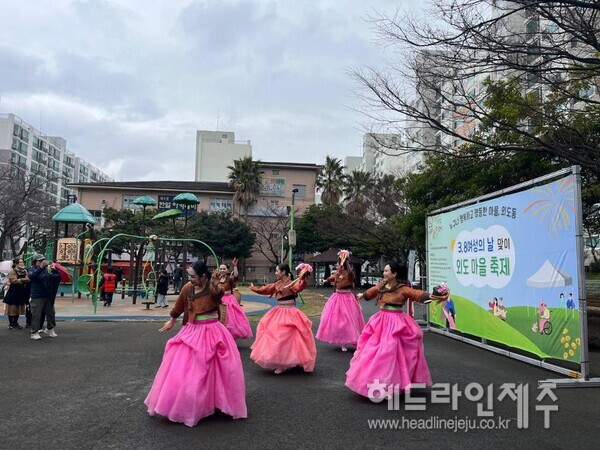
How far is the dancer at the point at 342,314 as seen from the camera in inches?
371

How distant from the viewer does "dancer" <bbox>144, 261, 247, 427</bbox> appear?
4.80m

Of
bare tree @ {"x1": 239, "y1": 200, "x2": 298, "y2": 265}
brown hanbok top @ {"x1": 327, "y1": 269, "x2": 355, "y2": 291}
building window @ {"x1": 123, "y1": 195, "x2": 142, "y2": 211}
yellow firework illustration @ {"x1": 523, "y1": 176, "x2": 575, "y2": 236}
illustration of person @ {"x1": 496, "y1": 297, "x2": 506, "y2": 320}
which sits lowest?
illustration of person @ {"x1": 496, "y1": 297, "x2": 506, "y2": 320}

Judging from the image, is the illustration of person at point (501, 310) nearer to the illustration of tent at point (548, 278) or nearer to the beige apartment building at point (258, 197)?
the illustration of tent at point (548, 278)

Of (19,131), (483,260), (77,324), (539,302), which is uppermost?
(19,131)

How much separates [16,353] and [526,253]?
9416mm

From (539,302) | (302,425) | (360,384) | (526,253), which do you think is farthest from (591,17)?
(302,425)

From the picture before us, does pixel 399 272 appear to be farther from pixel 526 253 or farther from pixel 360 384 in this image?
pixel 526 253

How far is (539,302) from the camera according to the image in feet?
26.3

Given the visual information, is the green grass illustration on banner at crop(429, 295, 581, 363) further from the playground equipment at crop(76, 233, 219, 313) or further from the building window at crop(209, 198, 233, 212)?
the building window at crop(209, 198, 233, 212)

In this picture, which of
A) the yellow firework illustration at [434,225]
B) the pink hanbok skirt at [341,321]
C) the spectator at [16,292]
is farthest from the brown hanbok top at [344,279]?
the spectator at [16,292]

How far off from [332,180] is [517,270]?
134ft

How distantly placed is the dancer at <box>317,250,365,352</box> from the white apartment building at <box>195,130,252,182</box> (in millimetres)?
51822

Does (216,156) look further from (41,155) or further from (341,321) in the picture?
(341,321)

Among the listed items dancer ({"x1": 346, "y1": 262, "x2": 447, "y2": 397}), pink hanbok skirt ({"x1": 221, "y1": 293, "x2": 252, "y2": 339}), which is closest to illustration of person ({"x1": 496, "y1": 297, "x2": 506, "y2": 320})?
dancer ({"x1": 346, "y1": 262, "x2": 447, "y2": 397})
